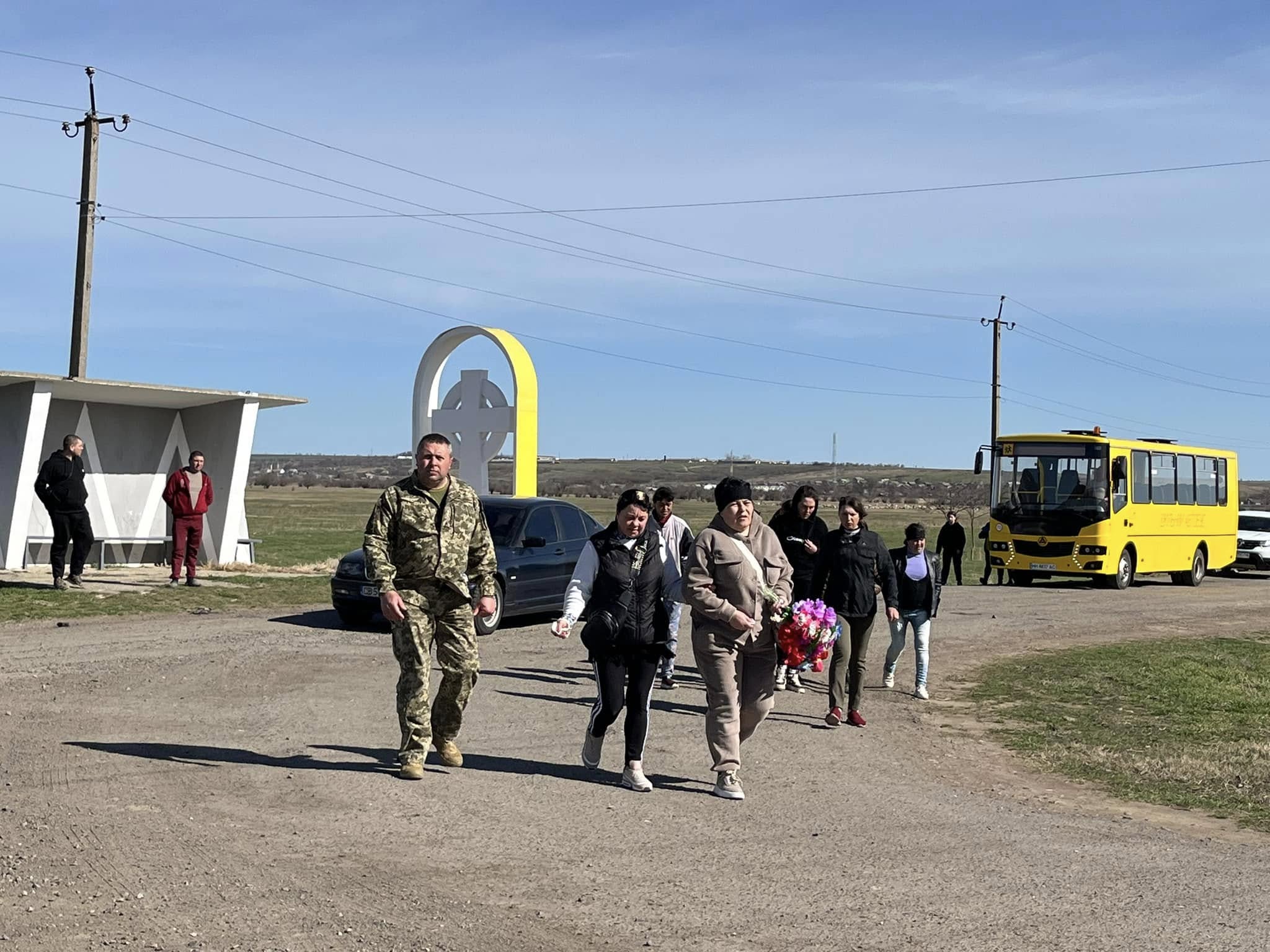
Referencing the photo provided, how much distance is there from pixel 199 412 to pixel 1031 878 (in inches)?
835

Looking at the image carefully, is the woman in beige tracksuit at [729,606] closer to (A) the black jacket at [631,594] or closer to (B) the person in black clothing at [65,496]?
(A) the black jacket at [631,594]

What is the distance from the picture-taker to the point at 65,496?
18.7 meters

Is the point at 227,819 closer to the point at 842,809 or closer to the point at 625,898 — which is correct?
the point at 625,898

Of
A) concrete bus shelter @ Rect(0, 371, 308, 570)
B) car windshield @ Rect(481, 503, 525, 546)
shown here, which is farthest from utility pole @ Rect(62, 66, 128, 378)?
car windshield @ Rect(481, 503, 525, 546)

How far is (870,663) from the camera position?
613 inches

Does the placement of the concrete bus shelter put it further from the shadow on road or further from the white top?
the white top

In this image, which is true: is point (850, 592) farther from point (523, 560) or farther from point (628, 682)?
point (523, 560)

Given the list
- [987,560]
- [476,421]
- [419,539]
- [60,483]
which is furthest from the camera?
[987,560]

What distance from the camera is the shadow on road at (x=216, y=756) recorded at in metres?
8.48

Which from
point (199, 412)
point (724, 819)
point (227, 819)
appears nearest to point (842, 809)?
point (724, 819)

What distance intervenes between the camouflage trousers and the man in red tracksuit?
12.9 meters

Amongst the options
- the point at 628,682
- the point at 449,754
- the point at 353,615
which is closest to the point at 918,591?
the point at 628,682

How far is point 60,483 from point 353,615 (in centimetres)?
480

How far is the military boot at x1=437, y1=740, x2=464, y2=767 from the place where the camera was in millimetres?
8523
